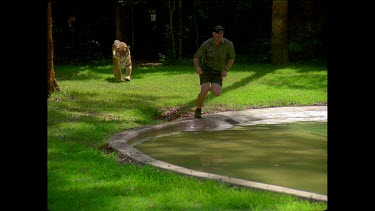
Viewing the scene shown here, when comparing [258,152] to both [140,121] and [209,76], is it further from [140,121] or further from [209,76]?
[209,76]

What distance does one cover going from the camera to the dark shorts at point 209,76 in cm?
1336

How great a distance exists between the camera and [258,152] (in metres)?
10.0

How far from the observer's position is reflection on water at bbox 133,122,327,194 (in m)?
8.23

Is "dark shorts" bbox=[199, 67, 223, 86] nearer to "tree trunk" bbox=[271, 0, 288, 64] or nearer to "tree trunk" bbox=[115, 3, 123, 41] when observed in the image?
"tree trunk" bbox=[271, 0, 288, 64]

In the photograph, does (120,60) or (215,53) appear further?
(120,60)

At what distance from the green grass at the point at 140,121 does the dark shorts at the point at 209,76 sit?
1.24 meters

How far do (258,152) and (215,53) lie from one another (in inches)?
136

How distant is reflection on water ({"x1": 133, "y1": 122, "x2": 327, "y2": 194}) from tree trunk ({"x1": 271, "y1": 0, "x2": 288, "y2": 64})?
43.9 feet

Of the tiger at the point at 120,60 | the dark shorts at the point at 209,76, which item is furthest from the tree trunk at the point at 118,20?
the dark shorts at the point at 209,76

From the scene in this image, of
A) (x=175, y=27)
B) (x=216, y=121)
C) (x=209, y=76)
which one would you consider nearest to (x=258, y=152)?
(x=216, y=121)

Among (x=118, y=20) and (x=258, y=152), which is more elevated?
(x=118, y=20)

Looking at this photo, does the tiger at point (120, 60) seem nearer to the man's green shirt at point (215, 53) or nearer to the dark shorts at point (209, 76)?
the dark shorts at point (209, 76)

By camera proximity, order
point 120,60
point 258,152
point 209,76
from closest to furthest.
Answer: point 258,152 → point 209,76 → point 120,60

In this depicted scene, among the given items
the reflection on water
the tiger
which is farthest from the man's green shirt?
the tiger
